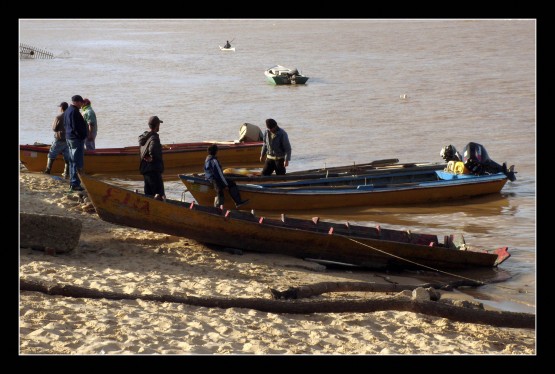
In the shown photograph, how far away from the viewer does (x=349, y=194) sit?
16.8 m

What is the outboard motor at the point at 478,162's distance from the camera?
18.2 meters

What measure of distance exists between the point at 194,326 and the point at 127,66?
47087 millimetres

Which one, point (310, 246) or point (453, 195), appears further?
point (453, 195)

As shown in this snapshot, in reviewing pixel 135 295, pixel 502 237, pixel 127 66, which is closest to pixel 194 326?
pixel 135 295

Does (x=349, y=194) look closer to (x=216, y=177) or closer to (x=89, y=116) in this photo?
(x=216, y=177)

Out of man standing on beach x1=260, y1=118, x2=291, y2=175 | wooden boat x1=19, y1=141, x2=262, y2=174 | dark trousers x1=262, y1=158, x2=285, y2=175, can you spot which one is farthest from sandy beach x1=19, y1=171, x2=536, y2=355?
wooden boat x1=19, y1=141, x2=262, y2=174

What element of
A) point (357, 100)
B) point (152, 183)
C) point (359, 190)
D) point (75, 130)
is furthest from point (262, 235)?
point (357, 100)

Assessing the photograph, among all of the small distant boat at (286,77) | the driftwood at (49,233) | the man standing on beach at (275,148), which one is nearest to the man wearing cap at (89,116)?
the man standing on beach at (275,148)

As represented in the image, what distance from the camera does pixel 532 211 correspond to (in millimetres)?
17781

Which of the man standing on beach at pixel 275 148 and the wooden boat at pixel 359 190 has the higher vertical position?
the man standing on beach at pixel 275 148

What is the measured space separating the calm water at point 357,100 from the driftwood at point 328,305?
1643mm

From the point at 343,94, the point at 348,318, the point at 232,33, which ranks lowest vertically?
the point at 348,318

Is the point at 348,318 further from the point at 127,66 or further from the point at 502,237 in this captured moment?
the point at 127,66

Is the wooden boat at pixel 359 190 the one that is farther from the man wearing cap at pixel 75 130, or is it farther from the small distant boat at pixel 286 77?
the small distant boat at pixel 286 77
